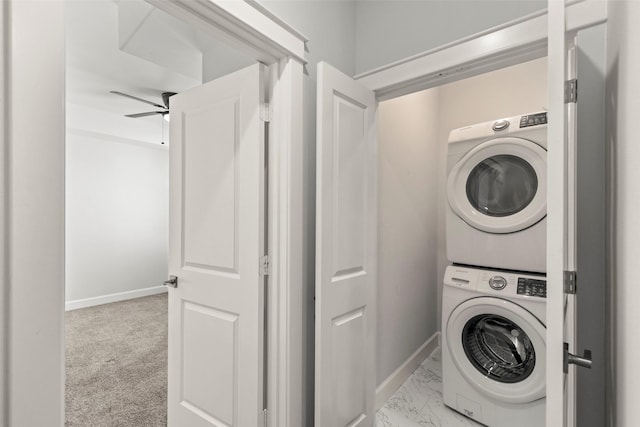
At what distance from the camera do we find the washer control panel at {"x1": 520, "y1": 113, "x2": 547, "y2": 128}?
188 cm

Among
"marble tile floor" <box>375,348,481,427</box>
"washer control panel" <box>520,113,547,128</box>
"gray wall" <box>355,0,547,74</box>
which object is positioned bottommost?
"marble tile floor" <box>375,348,481,427</box>

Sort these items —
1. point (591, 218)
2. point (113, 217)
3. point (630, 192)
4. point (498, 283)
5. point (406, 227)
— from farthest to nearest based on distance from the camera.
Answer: point (113, 217)
point (406, 227)
point (498, 283)
point (591, 218)
point (630, 192)

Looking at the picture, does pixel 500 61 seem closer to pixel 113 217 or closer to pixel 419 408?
pixel 419 408

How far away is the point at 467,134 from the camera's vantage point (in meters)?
2.22

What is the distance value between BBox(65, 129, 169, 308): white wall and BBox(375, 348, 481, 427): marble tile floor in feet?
15.0

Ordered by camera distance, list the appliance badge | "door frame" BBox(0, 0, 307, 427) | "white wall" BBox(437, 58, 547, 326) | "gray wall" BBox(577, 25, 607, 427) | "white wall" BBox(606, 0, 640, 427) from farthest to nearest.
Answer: "white wall" BBox(437, 58, 547, 326) < the appliance badge < "gray wall" BBox(577, 25, 607, 427) < "door frame" BBox(0, 0, 307, 427) < "white wall" BBox(606, 0, 640, 427)

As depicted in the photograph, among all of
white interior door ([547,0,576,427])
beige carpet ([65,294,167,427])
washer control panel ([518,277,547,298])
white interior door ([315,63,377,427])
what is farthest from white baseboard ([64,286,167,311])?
white interior door ([547,0,576,427])

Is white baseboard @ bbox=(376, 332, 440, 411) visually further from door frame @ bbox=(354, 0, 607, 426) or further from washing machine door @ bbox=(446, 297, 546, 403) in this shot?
door frame @ bbox=(354, 0, 607, 426)

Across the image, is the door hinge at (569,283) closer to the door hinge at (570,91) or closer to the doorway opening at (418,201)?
the door hinge at (570,91)

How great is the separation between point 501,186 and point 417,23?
43.1 inches

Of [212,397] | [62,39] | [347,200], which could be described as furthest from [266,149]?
[212,397]

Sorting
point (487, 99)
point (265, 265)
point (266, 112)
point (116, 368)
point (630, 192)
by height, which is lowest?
point (116, 368)

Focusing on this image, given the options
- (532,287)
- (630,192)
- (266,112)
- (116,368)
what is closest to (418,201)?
(532,287)

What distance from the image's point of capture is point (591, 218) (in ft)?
4.25
